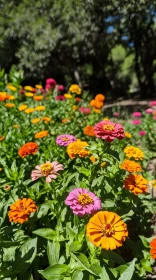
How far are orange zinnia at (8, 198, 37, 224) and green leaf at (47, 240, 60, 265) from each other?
0.27m

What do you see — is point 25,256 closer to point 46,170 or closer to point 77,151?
point 46,170

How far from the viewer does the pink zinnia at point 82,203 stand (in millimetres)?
1432

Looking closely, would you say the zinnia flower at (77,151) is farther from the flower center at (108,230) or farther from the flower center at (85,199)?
the flower center at (108,230)

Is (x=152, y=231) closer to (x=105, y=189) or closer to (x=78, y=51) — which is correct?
(x=105, y=189)

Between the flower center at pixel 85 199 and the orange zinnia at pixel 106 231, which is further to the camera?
the flower center at pixel 85 199

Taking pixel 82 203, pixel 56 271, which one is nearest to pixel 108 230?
pixel 82 203

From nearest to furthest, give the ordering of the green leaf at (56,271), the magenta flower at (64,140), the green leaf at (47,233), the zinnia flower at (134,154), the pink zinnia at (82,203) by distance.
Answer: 1. the pink zinnia at (82,203)
2. the green leaf at (56,271)
3. the green leaf at (47,233)
4. the zinnia flower at (134,154)
5. the magenta flower at (64,140)

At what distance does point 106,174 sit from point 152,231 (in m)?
1.02

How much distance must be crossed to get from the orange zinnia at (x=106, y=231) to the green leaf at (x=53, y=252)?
51 centimetres

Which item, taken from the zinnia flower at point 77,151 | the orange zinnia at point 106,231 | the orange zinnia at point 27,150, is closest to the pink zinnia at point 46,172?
the zinnia flower at point 77,151

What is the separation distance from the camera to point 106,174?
192 cm

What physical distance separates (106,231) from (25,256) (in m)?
0.60

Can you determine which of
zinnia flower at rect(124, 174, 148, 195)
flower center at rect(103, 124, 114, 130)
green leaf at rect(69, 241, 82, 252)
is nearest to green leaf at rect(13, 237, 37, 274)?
green leaf at rect(69, 241, 82, 252)

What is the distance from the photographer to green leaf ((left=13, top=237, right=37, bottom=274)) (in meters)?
1.60
